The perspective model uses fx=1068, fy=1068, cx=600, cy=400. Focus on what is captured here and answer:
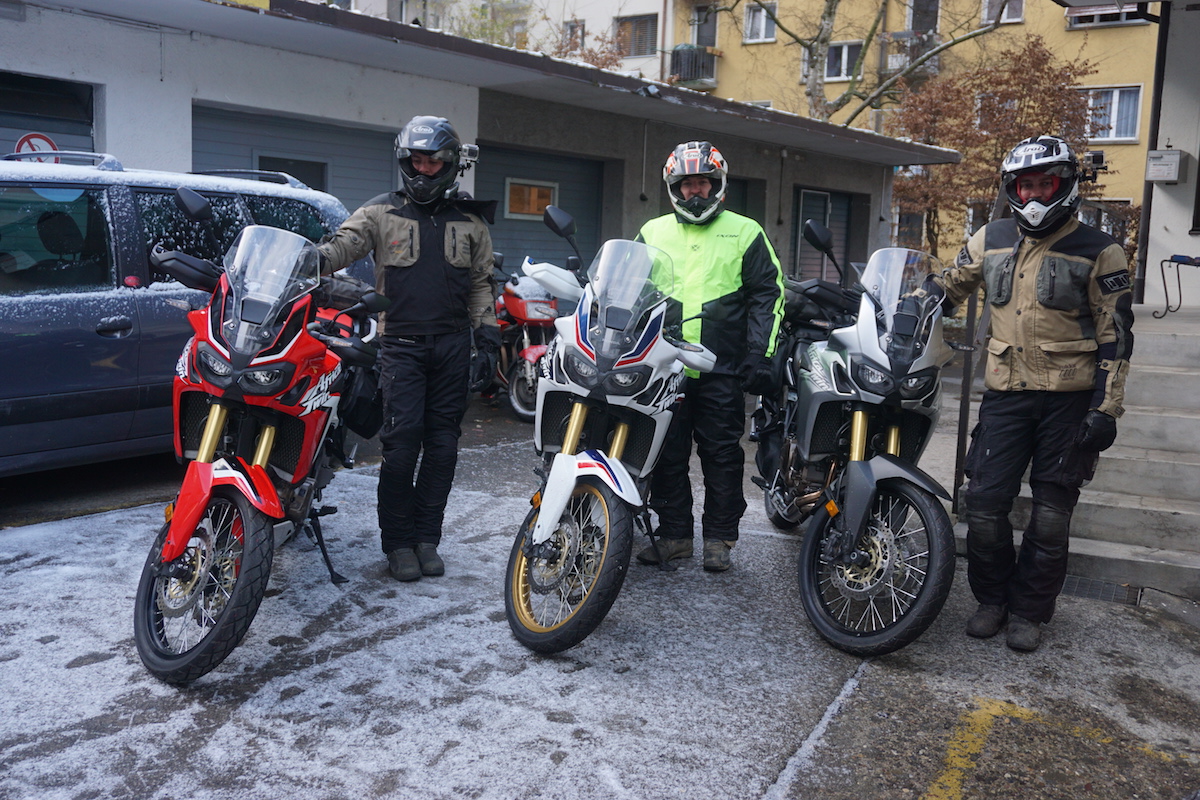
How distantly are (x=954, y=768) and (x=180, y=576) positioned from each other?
2502 millimetres

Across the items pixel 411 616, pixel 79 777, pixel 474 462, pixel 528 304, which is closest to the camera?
pixel 79 777

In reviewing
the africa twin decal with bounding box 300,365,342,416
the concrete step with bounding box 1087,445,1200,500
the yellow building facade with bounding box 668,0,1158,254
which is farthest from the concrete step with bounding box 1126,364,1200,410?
the yellow building facade with bounding box 668,0,1158,254

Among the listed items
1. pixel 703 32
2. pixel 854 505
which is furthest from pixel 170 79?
pixel 703 32

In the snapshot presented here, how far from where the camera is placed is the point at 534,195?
13.5 meters

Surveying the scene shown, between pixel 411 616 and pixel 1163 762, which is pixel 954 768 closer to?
pixel 1163 762

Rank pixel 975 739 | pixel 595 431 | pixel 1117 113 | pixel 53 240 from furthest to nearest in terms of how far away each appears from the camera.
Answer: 1. pixel 1117 113
2. pixel 53 240
3. pixel 595 431
4. pixel 975 739

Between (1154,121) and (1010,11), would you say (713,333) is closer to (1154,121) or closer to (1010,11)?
(1154,121)

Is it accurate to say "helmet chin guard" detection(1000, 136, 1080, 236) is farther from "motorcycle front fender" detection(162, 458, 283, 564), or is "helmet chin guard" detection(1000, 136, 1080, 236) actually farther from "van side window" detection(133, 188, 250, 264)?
"van side window" detection(133, 188, 250, 264)

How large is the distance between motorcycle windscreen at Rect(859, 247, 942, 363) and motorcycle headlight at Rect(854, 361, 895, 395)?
8cm

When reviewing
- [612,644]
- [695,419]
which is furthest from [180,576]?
[695,419]

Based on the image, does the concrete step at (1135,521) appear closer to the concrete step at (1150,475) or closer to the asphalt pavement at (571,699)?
the concrete step at (1150,475)

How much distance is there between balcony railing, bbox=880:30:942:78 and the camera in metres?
32.1

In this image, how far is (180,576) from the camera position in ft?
11.5

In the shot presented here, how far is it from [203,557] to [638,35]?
123 ft
